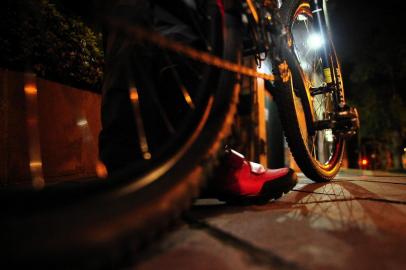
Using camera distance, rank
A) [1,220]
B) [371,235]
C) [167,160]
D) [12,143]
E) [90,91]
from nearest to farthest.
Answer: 1. [1,220]
2. [167,160]
3. [371,235]
4. [12,143]
5. [90,91]

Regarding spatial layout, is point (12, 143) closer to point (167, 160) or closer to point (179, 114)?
point (179, 114)

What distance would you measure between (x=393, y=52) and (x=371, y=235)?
14.7 m

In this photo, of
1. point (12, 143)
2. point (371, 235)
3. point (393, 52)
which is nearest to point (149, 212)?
point (371, 235)

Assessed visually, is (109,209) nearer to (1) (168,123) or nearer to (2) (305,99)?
(1) (168,123)

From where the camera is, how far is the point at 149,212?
49 cm

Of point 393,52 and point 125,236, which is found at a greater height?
point 393,52

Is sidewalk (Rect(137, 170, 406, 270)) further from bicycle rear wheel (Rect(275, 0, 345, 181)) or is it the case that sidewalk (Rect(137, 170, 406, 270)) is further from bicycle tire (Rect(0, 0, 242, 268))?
bicycle rear wheel (Rect(275, 0, 345, 181))

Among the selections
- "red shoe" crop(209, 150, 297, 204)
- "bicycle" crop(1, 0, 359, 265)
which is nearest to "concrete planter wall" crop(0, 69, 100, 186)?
"bicycle" crop(1, 0, 359, 265)

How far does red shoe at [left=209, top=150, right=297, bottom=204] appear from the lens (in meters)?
1.13

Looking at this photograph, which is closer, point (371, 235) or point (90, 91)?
point (371, 235)

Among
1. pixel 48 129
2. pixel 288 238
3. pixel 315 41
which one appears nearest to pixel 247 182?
pixel 288 238

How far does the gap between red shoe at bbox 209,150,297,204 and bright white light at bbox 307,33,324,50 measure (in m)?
1.34

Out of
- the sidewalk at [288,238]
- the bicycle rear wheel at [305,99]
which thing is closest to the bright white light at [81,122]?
the sidewalk at [288,238]

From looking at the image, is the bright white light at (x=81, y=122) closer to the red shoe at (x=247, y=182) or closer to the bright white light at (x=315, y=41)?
the red shoe at (x=247, y=182)
